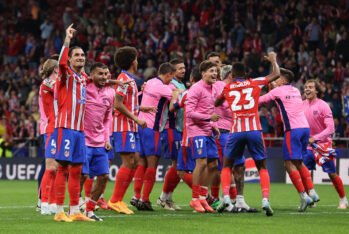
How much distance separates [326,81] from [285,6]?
439 cm

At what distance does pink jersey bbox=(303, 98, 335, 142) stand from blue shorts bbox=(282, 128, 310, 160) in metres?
0.82

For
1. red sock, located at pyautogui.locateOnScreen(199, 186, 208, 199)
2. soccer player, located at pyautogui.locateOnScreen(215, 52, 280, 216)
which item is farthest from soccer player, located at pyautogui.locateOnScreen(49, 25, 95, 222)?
soccer player, located at pyautogui.locateOnScreen(215, 52, 280, 216)

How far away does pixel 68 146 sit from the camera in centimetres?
1126

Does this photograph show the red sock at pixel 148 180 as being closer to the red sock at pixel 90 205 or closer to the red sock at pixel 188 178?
the red sock at pixel 188 178

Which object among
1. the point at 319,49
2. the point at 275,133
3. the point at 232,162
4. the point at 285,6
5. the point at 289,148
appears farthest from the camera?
the point at 285,6

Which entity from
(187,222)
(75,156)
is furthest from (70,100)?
(187,222)

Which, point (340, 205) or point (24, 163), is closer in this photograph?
point (340, 205)

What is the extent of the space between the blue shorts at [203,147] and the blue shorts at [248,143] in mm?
392

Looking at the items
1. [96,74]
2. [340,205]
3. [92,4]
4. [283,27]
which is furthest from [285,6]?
[96,74]

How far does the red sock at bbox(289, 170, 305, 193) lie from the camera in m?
13.9

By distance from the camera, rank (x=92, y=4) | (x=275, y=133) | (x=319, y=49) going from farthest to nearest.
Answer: (x=92, y=4)
(x=319, y=49)
(x=275, y=133)

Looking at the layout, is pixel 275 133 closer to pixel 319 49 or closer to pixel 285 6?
pixel 319 49

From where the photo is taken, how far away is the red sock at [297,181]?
1390 cm

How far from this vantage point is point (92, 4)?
114 feet
